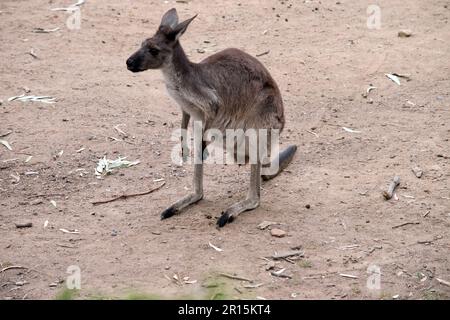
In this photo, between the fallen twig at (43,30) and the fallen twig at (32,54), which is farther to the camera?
the fallen twig at (43,30)

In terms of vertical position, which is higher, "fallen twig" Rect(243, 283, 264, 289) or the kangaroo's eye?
the kangaroo's eye

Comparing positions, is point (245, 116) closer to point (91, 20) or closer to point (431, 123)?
point (431, 123)

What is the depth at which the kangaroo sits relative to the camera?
5.15m

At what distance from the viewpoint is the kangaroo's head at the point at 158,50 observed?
5082 mm

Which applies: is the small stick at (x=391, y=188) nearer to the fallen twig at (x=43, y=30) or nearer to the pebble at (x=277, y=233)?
the pebble at (x=277, y=233)

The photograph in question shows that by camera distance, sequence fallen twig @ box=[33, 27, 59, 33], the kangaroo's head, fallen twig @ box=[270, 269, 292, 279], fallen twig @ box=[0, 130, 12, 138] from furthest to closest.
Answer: fallen twig @ box=[33, 27, 59, 33] < fallen twig @ box=[0, 130, 12, 138] < the kangaroo's head < fallen twig @ box=[270, 269, 292, 279]

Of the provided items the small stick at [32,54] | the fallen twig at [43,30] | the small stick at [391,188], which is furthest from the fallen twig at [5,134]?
the small stick at [391,188]

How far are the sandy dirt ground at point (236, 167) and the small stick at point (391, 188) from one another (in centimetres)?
6

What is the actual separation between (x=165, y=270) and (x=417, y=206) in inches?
77.7

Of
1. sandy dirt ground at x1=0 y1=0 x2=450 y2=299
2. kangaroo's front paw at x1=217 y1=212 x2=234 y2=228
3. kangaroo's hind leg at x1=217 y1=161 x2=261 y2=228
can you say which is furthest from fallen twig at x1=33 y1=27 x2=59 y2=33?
kangaroo's front paw at x1=217 y1=212 x2=234 y2=228

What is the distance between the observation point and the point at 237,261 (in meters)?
4.76

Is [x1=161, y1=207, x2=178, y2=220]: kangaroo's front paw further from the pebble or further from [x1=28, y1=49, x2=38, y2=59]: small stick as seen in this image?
[x1=28, y1=49, x2=38, y2=59]: small stick

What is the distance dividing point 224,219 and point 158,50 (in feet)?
4.15

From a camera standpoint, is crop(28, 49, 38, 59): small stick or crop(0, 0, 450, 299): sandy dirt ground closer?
crop(0, 0, 450, 299): sandy dirt ground
